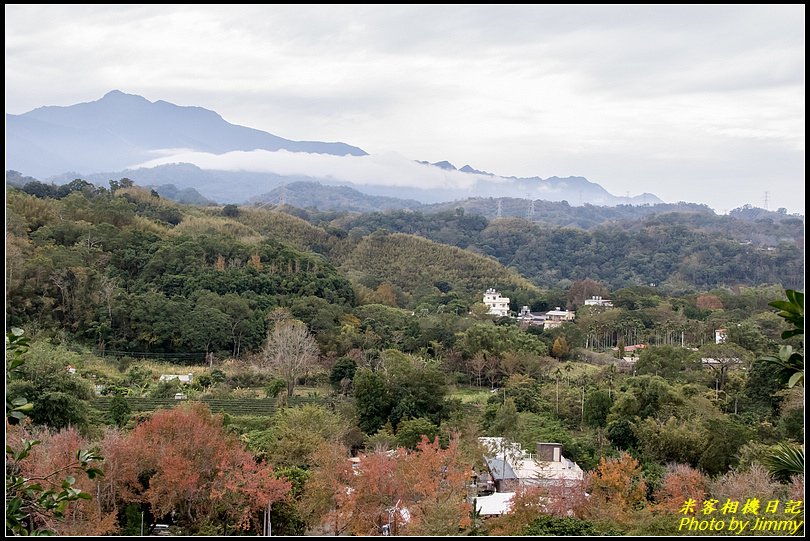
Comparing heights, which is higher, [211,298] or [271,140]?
[271,140]

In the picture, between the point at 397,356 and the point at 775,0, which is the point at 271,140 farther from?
the point at 775,0

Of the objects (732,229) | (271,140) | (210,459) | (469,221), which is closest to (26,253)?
(210,459)

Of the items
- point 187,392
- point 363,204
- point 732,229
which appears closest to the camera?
point 187,392

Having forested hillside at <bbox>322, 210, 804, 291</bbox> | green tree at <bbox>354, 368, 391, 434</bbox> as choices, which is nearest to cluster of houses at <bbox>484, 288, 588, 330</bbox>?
forested hillside at <bbox>322, 210, 804, 291</bbox>

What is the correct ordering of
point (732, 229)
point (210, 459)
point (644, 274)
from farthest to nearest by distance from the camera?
point (732, 229) → point (644, 274) → point (210, 459)

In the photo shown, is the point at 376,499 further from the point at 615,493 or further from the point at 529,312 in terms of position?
the point at 529,312

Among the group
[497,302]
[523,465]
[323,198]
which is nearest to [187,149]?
[323,198]
